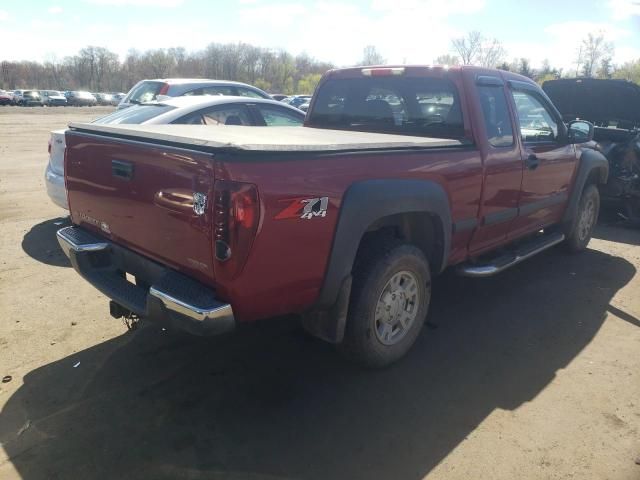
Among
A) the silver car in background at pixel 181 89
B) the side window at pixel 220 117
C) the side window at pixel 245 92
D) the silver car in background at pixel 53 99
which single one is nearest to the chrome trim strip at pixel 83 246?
the side window at pixel 220 117

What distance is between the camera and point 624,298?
4738 millimetres

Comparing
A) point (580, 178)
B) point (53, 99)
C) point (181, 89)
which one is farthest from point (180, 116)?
point (53, 99)

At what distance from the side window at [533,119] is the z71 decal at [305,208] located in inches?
102

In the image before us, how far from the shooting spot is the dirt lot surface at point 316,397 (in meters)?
2.54

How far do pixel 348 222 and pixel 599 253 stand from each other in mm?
4773

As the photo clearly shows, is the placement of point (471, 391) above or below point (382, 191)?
below

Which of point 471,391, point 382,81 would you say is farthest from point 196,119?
point 471,391

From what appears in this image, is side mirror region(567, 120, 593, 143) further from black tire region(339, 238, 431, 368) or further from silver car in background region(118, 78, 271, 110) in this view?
silver car in background region(118, 78, 271, 110)

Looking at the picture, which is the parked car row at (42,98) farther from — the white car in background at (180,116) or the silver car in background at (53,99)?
the white car in background at (180,116)

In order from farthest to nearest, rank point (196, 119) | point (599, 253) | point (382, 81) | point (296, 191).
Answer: point (599, 253) < point (196, 119) < point (382, 81) < point (296, 191)

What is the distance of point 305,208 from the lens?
2.48 meters

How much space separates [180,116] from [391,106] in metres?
2.55

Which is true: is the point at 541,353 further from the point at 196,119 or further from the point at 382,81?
the point at 196,119

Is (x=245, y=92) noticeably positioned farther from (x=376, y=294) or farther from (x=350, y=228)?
(x=350, y=228)
